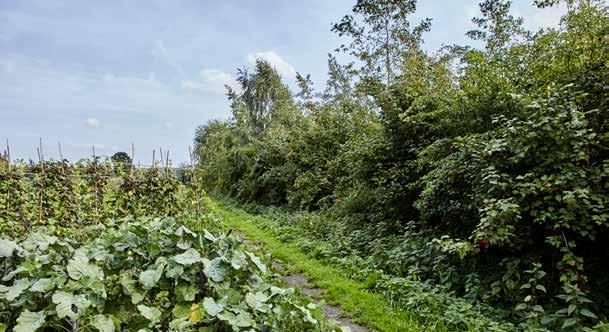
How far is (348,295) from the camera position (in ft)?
13.0

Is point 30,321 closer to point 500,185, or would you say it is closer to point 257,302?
point 257,302

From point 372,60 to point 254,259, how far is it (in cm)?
1209

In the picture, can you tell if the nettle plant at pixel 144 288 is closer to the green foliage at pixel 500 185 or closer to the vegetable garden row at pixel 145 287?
the vegetable garden row at pixel 145 287

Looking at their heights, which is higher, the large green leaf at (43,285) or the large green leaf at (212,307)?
the large green leaf at (43,285)

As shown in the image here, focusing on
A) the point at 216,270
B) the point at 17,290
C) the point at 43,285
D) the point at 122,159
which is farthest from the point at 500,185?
the point at 122,159

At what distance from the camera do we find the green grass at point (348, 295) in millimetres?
3282

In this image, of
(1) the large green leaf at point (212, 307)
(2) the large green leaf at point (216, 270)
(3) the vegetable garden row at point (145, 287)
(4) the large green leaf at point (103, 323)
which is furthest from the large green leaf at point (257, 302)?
(4) the large green leaf at point (103, 323)

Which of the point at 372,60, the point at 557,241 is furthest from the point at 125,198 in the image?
the point at 372,60

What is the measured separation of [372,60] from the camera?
42.2ft

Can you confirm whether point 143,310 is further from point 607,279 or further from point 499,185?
point 607,279

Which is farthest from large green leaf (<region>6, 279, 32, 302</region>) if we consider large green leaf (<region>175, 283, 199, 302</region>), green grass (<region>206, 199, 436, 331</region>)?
green grass (<region>206, 199, 436, 331</region>)

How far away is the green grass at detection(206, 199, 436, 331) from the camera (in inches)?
129

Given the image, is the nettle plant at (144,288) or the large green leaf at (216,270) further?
the large green leaf at (216,270)

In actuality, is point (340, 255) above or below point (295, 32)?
below
